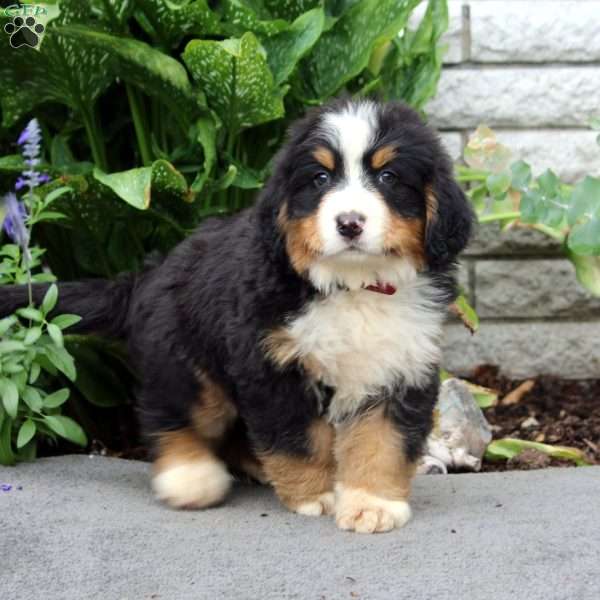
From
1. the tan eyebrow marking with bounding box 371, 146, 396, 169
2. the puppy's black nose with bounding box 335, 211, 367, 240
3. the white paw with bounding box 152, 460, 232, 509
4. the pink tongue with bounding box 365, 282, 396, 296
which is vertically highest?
the tan eyebrow marking with bounding box 371, 146, 396, 169

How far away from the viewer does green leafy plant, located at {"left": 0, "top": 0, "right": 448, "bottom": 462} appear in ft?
13.9

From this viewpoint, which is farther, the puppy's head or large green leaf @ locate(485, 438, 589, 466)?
large green leaf @ locate(485, 438, 589, 466)

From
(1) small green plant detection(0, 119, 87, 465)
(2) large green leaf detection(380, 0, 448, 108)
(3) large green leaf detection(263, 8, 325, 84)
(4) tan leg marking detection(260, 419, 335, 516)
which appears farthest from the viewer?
(2) large green leaf detection(380, 0, 448, 108)

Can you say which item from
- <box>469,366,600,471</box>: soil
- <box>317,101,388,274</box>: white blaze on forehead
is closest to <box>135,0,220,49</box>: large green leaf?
<box>317,101,388,274</box>: white blaze on forehead

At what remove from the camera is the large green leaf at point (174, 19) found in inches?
171

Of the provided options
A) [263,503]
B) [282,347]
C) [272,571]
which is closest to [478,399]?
[263,503]

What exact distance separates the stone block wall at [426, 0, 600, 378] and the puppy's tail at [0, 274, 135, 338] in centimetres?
227

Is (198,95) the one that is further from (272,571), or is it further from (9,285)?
(272,571)

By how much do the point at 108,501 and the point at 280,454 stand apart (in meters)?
0.68

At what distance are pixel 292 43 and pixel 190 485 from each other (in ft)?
6.42

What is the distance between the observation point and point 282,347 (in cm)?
345

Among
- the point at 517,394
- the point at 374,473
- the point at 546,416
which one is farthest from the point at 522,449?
the point at 374,473

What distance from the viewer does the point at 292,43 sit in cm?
453

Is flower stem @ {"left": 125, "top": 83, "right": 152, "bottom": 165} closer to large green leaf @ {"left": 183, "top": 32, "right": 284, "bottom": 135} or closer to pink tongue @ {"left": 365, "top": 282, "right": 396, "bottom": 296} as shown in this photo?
large green leaf @ {"left": 183, "top": 32, "right": 284, "bottom": 135}
